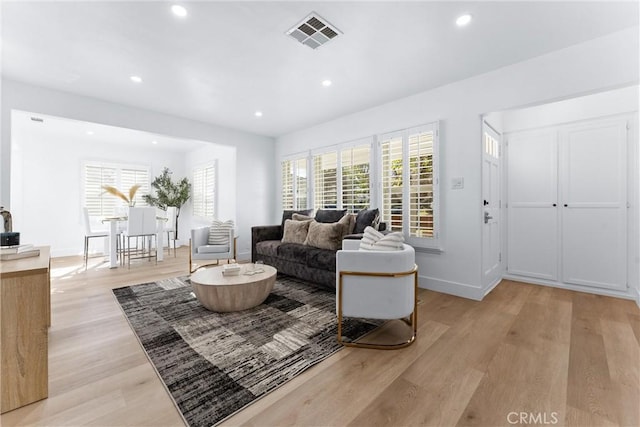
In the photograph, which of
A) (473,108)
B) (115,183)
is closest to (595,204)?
(473,108)

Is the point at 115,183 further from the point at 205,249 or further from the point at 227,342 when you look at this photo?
the point at 227,342

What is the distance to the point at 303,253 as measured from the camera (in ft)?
11.8

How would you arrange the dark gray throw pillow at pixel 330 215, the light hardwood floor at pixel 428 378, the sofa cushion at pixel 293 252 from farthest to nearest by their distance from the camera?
the dark gray throw pillow at pixel 330 215
the sofa cushion at pixel 293 252
the light hardwood floor at pixel 428 378

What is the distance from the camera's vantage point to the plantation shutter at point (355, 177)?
13.6ft

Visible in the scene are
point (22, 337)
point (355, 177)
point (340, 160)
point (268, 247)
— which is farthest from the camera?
point (340, 160)

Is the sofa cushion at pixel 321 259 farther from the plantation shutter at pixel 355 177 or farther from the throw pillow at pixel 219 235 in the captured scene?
the throw pillow at pixel 219 235

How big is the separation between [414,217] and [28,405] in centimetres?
373

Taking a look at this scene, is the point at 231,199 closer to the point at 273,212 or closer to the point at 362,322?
the point at 273,212

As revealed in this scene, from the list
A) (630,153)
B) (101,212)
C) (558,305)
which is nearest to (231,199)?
(101,212)

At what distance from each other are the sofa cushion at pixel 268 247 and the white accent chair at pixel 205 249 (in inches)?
17.0

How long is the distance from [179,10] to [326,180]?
3140mm

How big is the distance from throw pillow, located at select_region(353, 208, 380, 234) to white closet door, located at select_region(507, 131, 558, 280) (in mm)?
2106

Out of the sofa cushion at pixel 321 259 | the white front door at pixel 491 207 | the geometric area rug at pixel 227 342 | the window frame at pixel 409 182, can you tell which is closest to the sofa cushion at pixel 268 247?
the sofa cushion at pixel 321 259

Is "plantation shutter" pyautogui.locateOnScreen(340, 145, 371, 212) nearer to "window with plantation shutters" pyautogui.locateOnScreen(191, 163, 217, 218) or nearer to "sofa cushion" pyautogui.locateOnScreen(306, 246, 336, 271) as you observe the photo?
"sofa cushion" pyautogui.locateOnScreen(306, 246, 336, 271)
